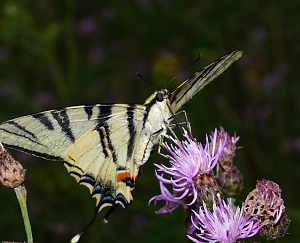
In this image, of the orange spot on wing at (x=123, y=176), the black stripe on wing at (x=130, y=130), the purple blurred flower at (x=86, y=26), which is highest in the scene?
the purple blurred flower at (x=86, y=26)

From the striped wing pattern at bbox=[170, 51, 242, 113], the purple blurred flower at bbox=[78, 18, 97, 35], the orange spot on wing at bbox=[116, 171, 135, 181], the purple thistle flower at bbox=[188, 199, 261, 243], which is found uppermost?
the purple blurred flower at bbox=[78, 18, 97, 35]

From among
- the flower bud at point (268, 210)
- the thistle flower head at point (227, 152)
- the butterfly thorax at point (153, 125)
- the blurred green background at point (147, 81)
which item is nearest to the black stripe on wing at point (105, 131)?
the butterfly thorax at point (153, 125)

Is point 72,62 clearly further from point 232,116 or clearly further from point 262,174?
point 262,174

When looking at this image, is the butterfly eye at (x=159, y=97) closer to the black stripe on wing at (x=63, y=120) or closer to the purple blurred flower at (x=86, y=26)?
the black stripe on wing at (x=63, y=120)

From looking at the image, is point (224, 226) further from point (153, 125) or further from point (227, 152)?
point (153, 125)

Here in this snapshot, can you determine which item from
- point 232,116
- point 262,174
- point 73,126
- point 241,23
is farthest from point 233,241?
point 241,23

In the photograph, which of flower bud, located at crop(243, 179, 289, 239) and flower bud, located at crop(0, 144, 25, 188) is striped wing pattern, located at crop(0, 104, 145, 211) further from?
flower bud, located at crop(243, 179, 289, 239)

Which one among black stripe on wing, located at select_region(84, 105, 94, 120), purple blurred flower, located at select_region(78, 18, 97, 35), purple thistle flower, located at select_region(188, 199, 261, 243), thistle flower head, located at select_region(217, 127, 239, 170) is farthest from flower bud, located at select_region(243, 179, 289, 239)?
purple blurred flower, located at select_region(78, 18, 97, 35)
